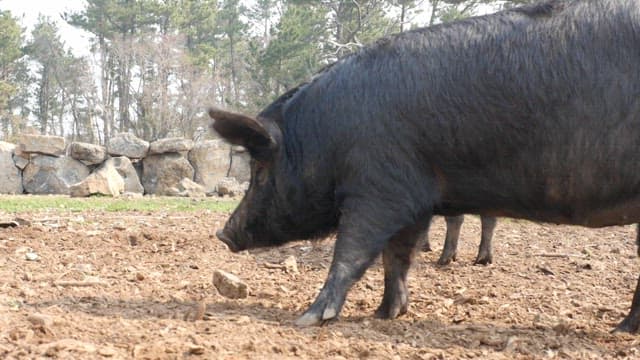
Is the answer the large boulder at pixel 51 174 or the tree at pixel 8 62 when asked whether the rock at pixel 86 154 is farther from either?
the tree at pixel 8 62

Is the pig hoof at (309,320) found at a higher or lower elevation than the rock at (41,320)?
higher

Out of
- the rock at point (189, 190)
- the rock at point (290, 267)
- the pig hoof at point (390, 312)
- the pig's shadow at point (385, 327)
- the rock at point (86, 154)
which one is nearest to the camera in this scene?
the pig's shadow at point (385, 327)

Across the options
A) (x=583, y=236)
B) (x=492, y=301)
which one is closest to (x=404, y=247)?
(x=492, y=301)

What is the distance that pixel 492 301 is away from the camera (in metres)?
4.73

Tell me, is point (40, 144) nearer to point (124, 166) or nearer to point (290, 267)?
point (124, 166)

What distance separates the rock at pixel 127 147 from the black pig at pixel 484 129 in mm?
20460

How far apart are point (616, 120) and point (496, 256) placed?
3.90 metres

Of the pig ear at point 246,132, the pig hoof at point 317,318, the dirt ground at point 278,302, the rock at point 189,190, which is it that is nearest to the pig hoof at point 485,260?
the dirt ground at point 278,302

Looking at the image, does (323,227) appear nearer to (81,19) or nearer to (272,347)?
(272,347)

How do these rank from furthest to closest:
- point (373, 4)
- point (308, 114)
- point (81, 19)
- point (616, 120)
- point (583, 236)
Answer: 1. point (81, 19)
2. point (373, 4)
3. point (583, 236)
4. point (308, 114)
5. point (616, 120)

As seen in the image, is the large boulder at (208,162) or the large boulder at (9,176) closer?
the large boulder at (9,176)

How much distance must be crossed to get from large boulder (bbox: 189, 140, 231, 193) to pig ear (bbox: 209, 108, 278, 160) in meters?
20.3

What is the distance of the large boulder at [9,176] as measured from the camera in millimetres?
21688

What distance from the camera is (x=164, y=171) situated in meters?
23.5
